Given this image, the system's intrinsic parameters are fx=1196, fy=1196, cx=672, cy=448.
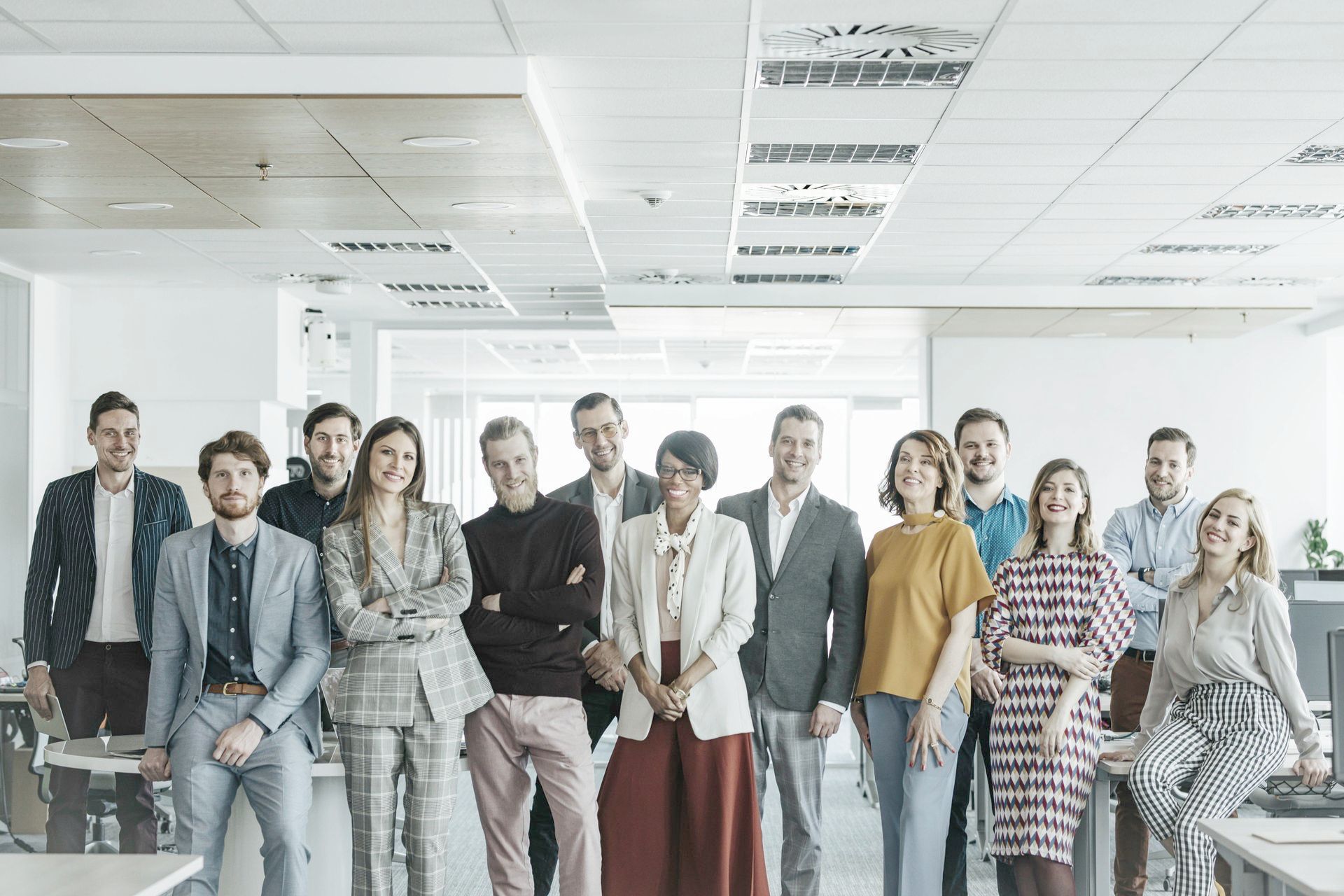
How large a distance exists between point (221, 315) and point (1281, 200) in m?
7.70

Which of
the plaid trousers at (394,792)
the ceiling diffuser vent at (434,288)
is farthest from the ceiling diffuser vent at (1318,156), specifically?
the ceiling diffuser vent at (434,288)

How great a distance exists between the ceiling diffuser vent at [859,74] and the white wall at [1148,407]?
6575 millimetres

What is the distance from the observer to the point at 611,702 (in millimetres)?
4023

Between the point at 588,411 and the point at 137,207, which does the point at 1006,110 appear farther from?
the point at 137,207

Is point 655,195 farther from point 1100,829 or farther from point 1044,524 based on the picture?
point 1100,829

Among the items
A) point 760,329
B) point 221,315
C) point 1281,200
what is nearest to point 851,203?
point 1281,200

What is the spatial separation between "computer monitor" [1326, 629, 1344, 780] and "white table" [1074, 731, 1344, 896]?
0.71 meters

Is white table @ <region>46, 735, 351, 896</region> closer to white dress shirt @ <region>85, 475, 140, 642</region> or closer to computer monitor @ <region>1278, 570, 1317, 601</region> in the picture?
white dress shirt @ <region>85, 475, 140, 642</region>

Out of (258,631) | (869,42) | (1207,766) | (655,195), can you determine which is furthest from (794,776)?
(655,195)

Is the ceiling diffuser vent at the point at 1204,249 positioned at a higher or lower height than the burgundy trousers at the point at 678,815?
higher

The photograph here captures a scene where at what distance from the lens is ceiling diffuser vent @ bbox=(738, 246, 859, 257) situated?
26.6 ft

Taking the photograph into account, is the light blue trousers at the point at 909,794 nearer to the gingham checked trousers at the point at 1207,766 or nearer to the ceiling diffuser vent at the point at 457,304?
the gingham checked trousers at the point at 1207,766

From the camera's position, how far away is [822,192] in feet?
21.7

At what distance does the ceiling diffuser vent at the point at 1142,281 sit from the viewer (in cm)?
922
